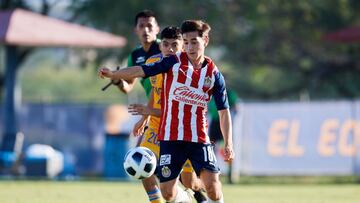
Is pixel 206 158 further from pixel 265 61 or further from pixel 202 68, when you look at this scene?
pixel 265 61

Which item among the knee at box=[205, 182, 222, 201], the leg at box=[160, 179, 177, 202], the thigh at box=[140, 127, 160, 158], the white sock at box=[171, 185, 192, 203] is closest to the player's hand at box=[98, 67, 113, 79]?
the leg at box=[160, 179, 177, 202]

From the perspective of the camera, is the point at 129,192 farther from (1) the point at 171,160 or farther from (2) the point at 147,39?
(1) the point at 171,160

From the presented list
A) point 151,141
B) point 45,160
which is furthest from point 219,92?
point 45,160

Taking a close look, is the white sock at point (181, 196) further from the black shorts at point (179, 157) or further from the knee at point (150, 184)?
the black shorts at point (179, 157)

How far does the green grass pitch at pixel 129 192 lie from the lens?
597 inches

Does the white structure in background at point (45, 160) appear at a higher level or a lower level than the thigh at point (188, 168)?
lower

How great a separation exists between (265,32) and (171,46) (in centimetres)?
2552

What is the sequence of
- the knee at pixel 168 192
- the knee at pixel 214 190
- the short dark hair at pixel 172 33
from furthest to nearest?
the short dark hair at pixel 172 33 → the knee at pixel 168 192 → the knee at pixel 214 190

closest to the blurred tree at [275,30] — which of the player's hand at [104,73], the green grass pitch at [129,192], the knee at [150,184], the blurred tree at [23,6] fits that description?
the blurred tree at [23,6]

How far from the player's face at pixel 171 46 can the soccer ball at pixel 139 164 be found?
1.13 meters

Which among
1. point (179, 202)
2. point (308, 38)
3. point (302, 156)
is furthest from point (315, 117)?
point (308, 38)

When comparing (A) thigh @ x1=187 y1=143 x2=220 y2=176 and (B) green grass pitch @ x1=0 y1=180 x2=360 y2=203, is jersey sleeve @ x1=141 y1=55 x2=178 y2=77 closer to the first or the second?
(A) thigh @ x1=187 y1=143 x2=220 y2=176

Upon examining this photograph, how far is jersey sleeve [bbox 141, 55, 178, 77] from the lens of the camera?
10211 mm

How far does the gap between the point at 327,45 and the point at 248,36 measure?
329 cm
